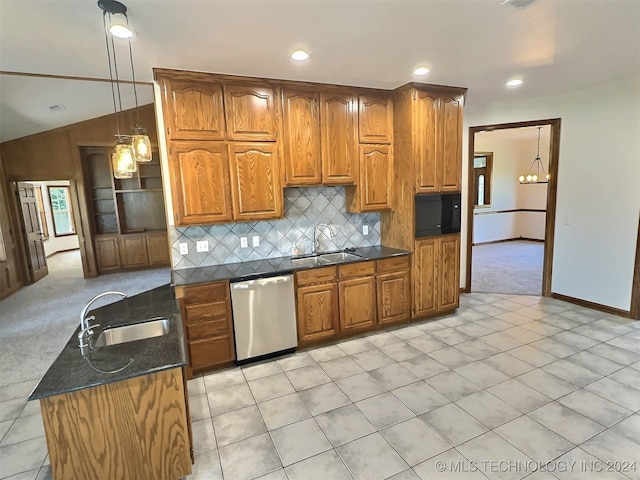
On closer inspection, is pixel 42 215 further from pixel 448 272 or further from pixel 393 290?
pixel 448 272

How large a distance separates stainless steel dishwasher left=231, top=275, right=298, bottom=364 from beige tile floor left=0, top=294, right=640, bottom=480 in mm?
150

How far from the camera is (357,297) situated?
352 cm

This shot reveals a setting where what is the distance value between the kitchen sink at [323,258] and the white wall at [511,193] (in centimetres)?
584

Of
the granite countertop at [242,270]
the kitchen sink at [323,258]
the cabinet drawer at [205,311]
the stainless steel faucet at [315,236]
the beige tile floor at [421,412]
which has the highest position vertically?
the stainless steel faucet at [315,236]

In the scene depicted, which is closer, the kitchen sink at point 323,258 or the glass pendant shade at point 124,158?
the glass pendant shade at point 124,158

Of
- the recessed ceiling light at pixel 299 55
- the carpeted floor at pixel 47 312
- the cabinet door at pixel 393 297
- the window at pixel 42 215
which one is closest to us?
the recessed ceiling light at pixel 299 55

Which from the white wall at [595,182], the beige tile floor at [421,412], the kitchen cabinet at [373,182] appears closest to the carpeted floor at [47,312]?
the beige tile floor at [421,412]

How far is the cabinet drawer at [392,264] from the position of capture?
3.59 m

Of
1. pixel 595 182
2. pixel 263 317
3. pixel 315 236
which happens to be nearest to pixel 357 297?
pixel 315 236

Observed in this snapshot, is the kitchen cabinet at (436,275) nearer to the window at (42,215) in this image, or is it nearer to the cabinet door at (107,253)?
the cabinet door at (107,253)

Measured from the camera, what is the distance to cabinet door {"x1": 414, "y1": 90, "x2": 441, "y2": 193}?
3.52 m

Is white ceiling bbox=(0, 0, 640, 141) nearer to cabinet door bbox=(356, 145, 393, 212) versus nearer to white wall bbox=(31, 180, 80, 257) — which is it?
cabinet door bbox=(356, 145, 393, 212)

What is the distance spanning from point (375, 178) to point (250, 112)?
4.89 ft

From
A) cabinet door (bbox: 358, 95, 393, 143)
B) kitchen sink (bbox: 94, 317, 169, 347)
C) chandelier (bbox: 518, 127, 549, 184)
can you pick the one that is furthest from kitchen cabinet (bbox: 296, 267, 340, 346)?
chandelier (bbox: 518, 127, 549, 184)
